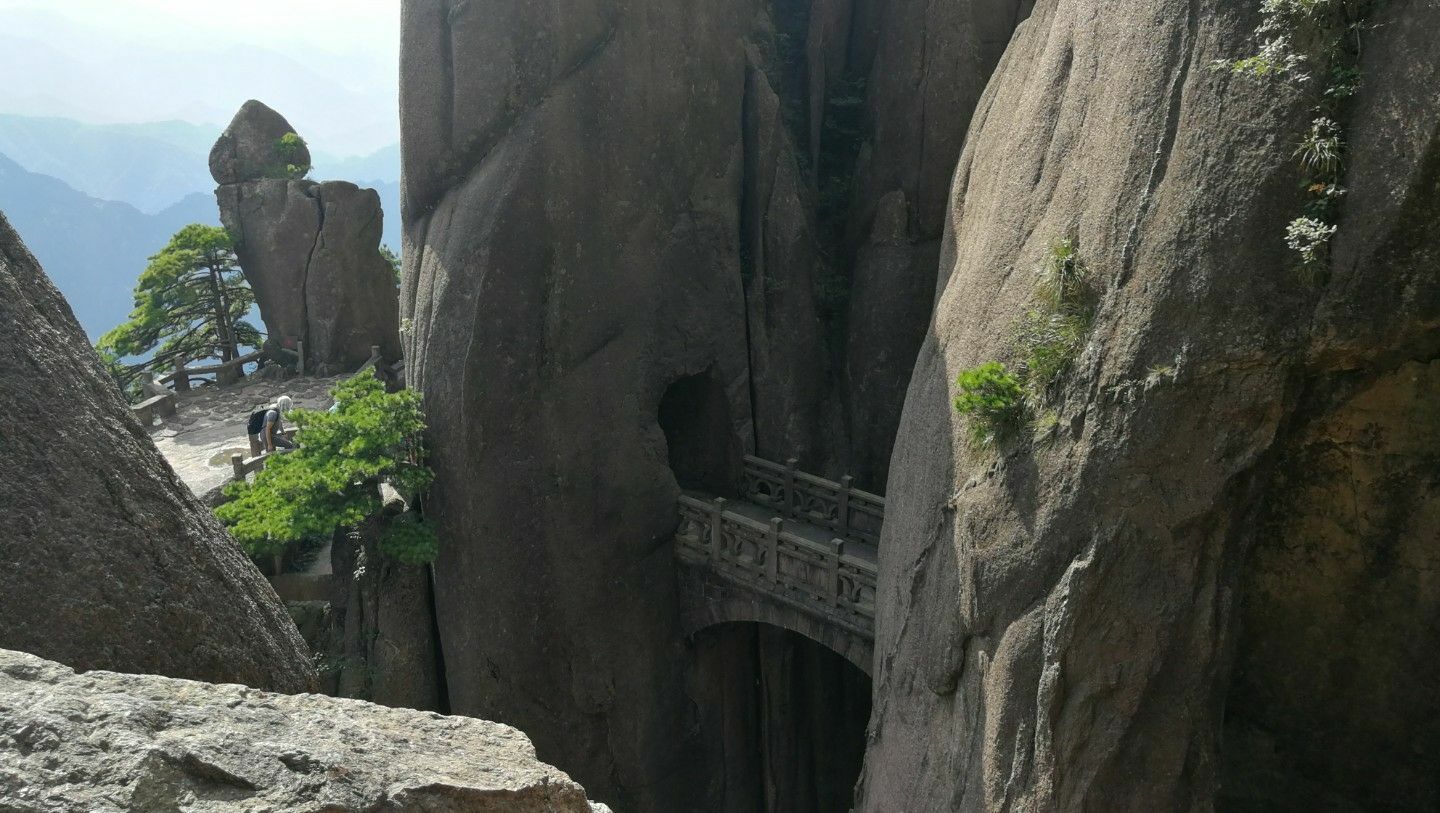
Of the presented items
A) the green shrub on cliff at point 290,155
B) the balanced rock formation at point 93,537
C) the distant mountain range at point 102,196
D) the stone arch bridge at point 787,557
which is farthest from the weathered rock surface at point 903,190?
the distant mountain range at point 102,196

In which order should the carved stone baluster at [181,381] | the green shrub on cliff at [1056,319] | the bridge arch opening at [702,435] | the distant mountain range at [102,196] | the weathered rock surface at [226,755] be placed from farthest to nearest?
the distant mountain range at [102,196], the carved stone baluster at [181,381], the bridge arch opening at [702,435], the green shrub on cliff at [1056,319], the weathered rock surface at [226,755]

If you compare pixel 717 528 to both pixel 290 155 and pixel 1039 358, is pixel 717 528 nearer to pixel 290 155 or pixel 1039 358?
pixel 1039 358

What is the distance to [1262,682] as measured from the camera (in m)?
12.3

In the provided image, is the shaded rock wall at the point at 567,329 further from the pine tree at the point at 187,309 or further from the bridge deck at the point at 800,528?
the pine tree at the point at 187,309

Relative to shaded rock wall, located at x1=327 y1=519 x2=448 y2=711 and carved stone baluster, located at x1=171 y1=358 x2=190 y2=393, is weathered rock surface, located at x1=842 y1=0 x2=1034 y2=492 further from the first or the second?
carved stone baluster, located at x1=171 y1=358 x2=190 y2=393

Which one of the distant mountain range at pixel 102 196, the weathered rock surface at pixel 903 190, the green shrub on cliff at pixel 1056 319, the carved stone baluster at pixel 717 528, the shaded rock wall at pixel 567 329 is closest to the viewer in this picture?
the green shrub on cliff at pixel 1056 319

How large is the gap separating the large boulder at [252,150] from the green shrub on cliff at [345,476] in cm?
1641

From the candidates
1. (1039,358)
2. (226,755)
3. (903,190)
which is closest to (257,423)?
(903,190)

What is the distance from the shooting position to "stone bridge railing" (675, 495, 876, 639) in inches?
615

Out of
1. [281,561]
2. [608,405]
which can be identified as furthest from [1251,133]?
[281,561]

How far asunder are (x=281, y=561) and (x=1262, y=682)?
16494mm

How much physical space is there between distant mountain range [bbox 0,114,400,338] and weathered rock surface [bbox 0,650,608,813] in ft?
323

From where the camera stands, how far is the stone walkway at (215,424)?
23469 millimetres

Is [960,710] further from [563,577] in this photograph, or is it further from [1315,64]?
[563,577]
